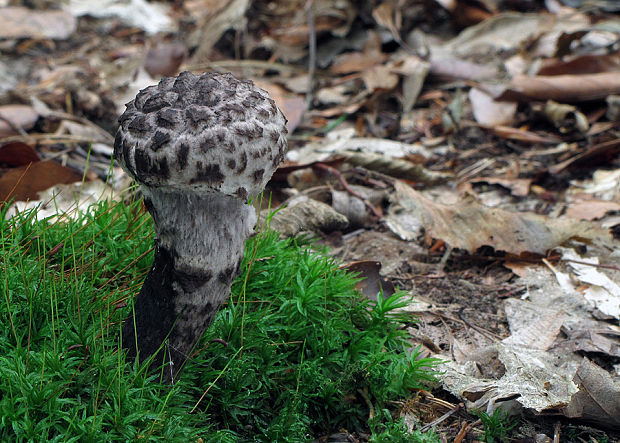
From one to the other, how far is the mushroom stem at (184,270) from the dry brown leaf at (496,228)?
1.74 metres

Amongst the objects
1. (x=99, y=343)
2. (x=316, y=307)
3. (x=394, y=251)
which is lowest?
(x=394, y=251)

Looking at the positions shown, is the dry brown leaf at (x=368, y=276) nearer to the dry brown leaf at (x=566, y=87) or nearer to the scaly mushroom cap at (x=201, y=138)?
the scaly mushroom cap at (x=201, y=138)

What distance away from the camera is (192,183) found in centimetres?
186

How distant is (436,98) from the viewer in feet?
19.1

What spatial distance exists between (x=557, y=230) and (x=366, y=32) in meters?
3.83

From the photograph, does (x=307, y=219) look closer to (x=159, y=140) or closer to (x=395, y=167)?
(x=395, y=167)

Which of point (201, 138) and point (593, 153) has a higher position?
point (201, 138)

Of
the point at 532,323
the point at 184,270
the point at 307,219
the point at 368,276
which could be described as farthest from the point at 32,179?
the point at 532,323

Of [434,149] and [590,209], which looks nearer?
[590,209]

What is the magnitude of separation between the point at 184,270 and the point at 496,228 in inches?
86.8

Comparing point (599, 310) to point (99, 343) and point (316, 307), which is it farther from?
point (99, 343)

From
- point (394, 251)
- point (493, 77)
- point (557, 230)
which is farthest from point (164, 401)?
point (493, 77)

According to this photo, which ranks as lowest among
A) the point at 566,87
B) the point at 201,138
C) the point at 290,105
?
the point at 290,105

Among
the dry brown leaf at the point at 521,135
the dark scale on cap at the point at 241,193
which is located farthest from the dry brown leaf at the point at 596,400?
the dry brown leaf at the point at 521,135
